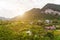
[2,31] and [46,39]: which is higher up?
[2,31]

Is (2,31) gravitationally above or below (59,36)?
above

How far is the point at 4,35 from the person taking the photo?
18797 mm

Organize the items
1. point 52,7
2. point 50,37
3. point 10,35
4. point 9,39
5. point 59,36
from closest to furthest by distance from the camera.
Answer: point 9,39 < point 10,35 < point 50,37 < point 59,36 < point 52,7

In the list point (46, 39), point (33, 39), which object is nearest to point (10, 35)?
point (33, 39)

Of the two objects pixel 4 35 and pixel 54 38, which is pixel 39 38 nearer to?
pixel 54 38

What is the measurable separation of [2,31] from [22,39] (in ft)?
7.78

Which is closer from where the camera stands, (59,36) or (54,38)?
(54,38)

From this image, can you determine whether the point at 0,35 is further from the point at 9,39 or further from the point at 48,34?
the point at 48,34

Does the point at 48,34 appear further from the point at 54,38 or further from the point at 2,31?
the point at 2,31

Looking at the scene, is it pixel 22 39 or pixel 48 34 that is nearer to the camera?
pixel 22 39

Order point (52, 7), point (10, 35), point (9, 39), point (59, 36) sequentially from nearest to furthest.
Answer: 1. point (9, 39)
2. point (10, 35)
3. point (59, 36)
4. point (52, 7)

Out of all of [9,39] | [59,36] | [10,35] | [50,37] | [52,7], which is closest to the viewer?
[9,39]

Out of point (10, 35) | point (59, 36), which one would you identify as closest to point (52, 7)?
point (59, 36)

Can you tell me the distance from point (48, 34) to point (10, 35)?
4507 mm
